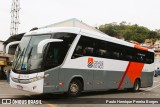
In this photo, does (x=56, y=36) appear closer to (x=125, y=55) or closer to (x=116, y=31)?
(x=125, y=55)

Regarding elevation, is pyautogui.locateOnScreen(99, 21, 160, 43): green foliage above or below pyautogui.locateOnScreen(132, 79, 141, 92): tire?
above

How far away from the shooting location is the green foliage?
137125 mm

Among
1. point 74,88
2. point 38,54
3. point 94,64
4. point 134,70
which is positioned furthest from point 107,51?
point 38,54

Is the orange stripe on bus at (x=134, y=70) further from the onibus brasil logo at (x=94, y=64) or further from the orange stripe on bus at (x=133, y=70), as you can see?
the onibus brasil logo at (x=94, y=64)

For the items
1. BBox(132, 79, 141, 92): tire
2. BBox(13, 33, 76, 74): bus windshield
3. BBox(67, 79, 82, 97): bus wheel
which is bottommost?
BBox(132, 79, 141, 92): tire

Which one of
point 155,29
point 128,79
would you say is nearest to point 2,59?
point 128,79

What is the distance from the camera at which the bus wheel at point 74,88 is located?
48.5 ft

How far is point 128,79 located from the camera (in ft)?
69.5

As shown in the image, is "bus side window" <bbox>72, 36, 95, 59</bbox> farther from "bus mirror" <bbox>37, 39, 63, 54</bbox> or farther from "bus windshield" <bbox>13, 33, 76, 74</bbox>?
"bus mirror" <bbox>37, 39, 63, 54</bbox>

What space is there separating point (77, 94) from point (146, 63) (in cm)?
1003

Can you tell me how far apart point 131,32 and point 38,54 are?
12807cm

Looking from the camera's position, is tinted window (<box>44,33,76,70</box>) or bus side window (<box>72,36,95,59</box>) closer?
tinted window (<box>44,33,76,70</box>)

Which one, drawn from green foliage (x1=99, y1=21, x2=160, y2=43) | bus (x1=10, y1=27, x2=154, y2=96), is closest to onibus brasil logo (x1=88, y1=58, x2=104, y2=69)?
bus (x1=10, y1=27, x2=154, y2=96)

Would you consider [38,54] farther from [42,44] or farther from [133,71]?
[133,71]
